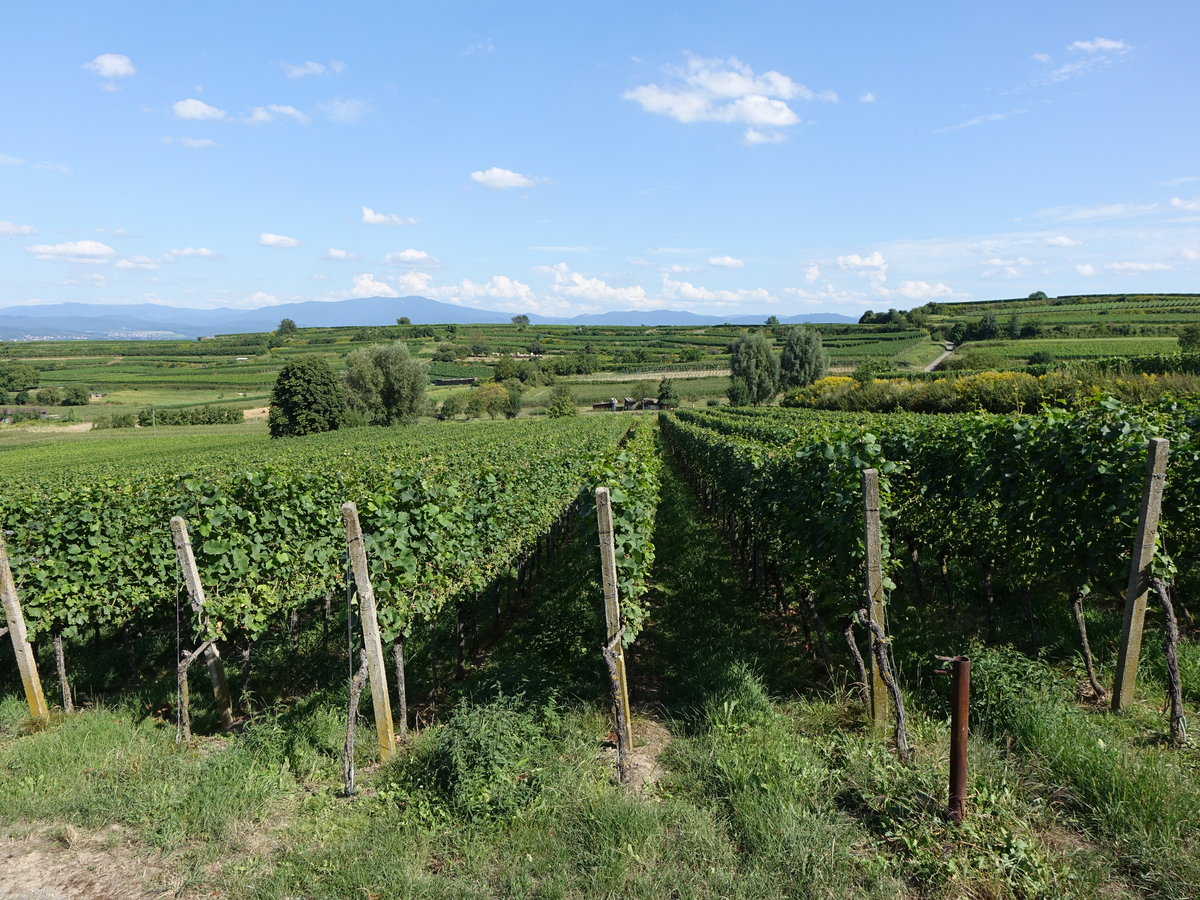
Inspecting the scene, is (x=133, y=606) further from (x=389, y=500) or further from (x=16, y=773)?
(x=389, y=500)

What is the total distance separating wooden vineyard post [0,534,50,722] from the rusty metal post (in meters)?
8.18

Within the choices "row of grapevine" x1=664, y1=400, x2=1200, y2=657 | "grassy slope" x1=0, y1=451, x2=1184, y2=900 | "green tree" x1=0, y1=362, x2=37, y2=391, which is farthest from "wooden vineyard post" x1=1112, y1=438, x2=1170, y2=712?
"green tree" x1=0, y1=362, x2=37, y2=391

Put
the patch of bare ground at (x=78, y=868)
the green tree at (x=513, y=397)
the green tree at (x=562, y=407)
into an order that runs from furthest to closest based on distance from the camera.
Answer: the green tree at (x=513, y=397) < the green tree at (x=562, y=407) < the patch of bare ground at (x=78, y=868)

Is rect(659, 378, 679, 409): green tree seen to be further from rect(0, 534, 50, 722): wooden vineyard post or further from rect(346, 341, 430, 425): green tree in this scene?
rect(0, 534, 50, 722): wooden vineyard post

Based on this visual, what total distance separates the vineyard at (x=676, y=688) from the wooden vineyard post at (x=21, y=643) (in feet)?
0.68

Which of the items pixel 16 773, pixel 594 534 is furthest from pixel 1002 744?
pixel 16 773

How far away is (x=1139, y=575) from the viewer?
4746 mm

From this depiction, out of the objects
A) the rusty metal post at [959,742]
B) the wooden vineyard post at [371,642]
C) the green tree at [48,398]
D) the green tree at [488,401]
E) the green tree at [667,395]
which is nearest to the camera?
the rusty metal post at [959,742]

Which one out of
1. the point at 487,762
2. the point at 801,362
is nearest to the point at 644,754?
the point at 487,762

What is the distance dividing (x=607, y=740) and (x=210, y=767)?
10.3ft

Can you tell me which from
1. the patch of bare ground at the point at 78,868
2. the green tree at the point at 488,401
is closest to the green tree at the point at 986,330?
the green tree at the point at 488,401

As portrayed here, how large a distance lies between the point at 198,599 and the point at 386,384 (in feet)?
209

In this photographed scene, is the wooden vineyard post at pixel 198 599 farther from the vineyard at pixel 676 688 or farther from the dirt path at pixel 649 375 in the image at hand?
the dirt path at pixel 649 375

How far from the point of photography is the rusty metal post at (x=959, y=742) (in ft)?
11.7
